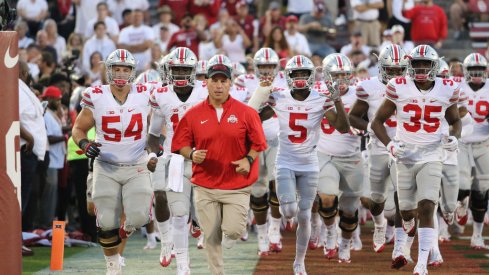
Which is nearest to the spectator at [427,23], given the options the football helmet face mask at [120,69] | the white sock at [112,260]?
the football helmet face mask at [120,69]

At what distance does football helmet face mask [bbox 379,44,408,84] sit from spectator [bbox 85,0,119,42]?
775 cm

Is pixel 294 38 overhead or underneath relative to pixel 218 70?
overhead

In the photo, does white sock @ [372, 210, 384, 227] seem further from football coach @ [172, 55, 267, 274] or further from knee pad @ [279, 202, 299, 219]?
football coach @ [172, 55, 267, 274]

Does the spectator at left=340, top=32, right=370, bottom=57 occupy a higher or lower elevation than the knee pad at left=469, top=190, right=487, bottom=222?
higher

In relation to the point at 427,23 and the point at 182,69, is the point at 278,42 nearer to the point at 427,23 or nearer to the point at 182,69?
the point at 427,23

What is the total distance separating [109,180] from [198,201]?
114 cm

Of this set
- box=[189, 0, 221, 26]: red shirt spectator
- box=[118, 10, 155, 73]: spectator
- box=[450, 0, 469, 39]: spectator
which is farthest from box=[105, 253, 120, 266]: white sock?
box=[450, 0, 469, 39]: spectator

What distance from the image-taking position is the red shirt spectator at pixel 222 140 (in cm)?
885

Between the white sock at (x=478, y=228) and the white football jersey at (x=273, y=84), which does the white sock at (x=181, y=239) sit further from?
the white sock at (x=478, y=228)

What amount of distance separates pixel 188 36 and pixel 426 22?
3854mm

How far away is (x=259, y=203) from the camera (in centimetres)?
1266

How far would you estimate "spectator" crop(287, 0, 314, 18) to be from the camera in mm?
20547

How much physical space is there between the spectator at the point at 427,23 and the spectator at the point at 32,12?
229 inches

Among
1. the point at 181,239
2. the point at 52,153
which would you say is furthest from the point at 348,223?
the point at 52,153
